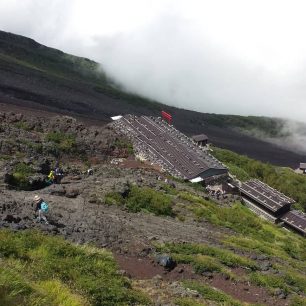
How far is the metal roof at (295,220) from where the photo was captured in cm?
6169

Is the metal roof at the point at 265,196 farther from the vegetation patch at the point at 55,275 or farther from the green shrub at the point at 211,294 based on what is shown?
the vegetation patch at the point at 55,275

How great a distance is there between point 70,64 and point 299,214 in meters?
146

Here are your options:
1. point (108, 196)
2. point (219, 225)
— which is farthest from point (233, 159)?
point (108, 196)

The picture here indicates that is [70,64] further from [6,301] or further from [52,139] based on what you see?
[6,301]

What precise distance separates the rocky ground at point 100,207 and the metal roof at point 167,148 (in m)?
4.43

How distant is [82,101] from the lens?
123812 mm

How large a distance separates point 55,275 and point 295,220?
52.7 meters

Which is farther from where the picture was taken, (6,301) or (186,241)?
(186,241)

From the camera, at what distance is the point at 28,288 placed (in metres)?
12.4

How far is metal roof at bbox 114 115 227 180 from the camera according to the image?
65.4 metres

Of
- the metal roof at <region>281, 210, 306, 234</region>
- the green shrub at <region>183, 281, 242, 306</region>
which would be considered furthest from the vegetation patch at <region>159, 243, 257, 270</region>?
the metal roof at <region>281, 210, 306, 234</region>

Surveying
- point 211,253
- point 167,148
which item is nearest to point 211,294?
point 211,253

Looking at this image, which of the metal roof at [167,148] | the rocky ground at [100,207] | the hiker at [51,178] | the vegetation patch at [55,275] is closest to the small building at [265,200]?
the metal roof at [167,148]

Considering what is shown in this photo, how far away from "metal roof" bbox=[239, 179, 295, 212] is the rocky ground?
20.9 feet
